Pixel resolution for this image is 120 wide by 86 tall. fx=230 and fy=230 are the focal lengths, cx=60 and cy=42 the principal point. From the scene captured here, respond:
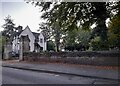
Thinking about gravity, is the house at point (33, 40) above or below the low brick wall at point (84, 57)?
above

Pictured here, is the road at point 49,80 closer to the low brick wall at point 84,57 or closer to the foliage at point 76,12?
the foliage at point 76,12

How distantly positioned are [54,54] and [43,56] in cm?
221

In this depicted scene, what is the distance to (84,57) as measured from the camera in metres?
23.2

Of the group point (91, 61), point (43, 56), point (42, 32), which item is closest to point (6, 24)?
point (42, 32)

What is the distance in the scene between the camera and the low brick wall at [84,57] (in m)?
21.1

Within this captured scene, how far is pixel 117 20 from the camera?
1728 cm

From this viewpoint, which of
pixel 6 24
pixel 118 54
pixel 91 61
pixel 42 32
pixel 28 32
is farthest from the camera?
pixel 6 24

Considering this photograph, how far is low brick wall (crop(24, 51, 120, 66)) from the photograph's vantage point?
21.1m

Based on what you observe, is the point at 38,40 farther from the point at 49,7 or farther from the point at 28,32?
the point at 49,7

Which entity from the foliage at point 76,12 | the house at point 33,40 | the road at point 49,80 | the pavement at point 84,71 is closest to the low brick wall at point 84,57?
the pavement at point 84,71

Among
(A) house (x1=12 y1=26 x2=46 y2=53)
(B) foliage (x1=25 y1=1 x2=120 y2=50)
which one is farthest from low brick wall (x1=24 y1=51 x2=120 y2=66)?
(A) house (x1=12 y1=26 x2=46 y2=53)

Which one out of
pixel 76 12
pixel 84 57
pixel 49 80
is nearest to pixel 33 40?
pixel 84 57

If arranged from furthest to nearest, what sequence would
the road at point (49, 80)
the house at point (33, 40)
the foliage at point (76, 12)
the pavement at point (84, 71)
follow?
the house at point (33, 40) < the foliage at point (76, 12) < the pavement at point (84, 71) < the road at point (49, 80)

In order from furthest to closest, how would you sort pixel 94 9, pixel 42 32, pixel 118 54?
pixel 42 32
pixel 118 54
pixel 94 9
